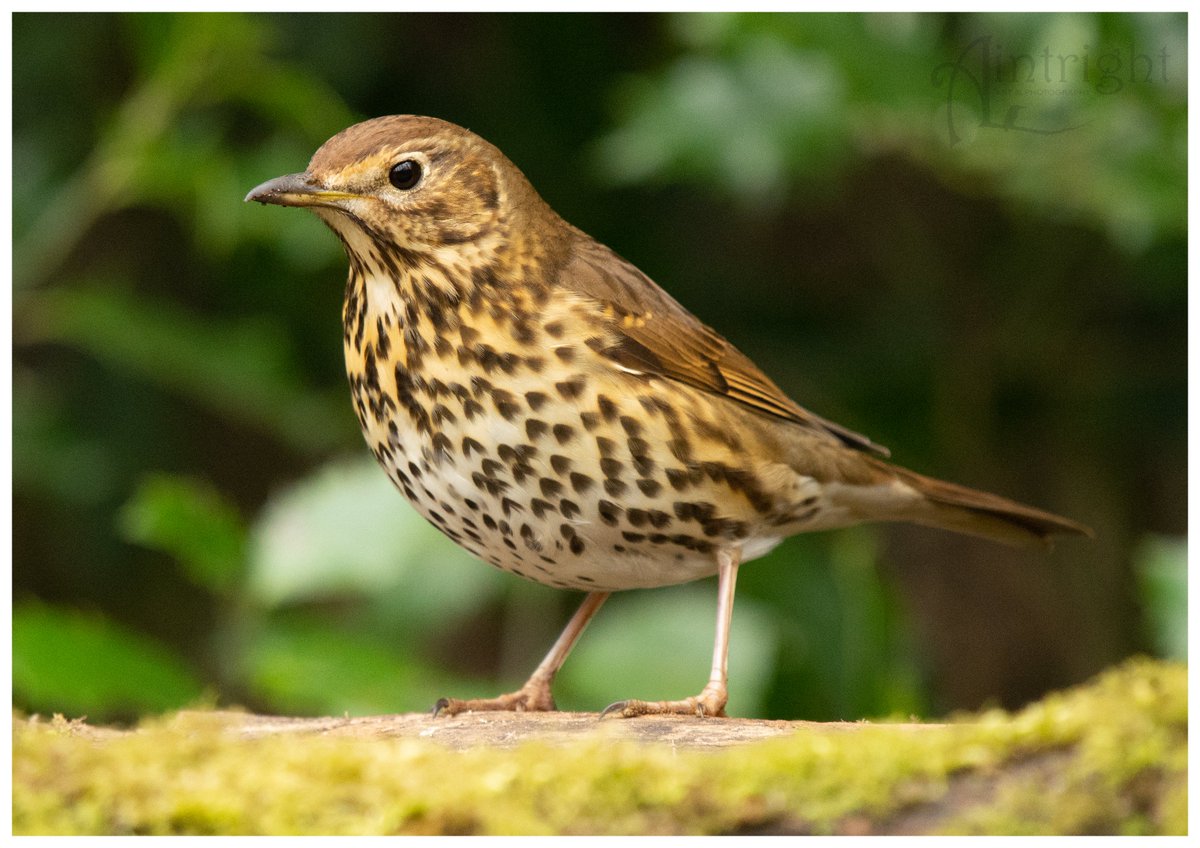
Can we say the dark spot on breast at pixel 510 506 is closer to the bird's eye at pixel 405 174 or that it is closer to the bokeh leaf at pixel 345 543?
the bird's eye at pixel 405 174

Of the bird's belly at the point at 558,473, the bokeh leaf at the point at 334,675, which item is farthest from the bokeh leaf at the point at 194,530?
→ the bird's belly at the point at 558,473

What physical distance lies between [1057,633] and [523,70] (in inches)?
111

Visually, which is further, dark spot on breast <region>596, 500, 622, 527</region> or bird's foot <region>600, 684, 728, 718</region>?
dark spot on breast <region>596, 500, 622, 527</region>

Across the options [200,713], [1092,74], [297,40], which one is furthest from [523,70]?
[200,713]

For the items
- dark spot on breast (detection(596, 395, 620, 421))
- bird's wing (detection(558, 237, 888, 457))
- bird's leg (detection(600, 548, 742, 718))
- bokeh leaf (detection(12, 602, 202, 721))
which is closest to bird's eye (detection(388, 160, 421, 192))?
bird's wing (detection(558, 237, 888, 457))

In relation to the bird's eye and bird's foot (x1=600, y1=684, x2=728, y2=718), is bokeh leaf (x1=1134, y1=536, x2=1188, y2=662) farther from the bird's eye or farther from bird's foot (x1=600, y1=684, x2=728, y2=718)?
the bird's eye

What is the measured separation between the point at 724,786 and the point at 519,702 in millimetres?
1227

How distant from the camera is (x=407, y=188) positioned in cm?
264

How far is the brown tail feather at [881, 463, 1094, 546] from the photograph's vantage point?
3215 millimetres

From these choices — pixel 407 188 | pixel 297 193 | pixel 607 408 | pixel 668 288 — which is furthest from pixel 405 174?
pixel 668 288

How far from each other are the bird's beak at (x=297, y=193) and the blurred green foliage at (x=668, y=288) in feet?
3.21

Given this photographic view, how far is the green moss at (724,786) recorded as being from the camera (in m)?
1.68

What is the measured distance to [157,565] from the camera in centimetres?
531

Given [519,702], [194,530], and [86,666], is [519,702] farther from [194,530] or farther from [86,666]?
[86,666]
